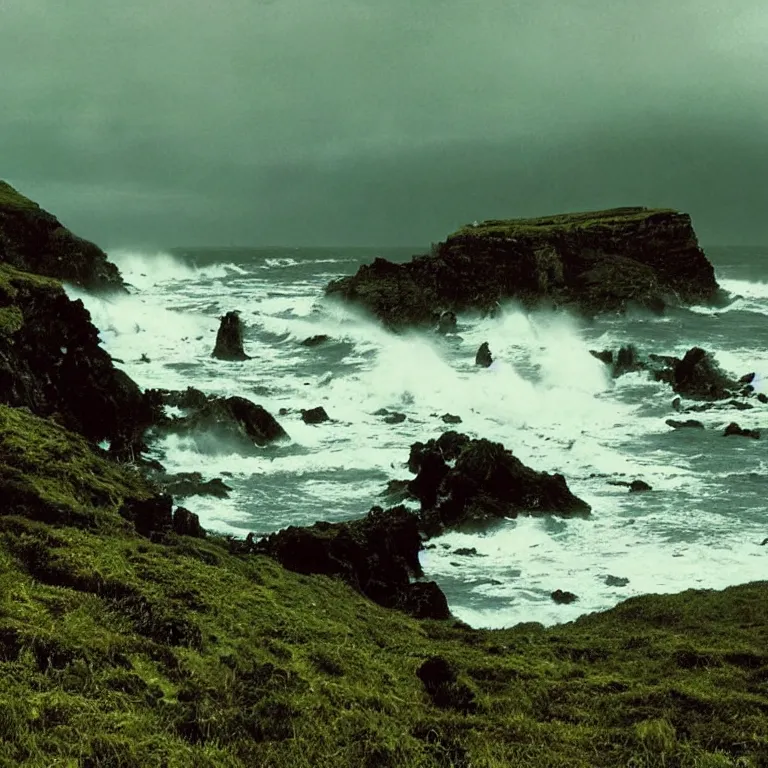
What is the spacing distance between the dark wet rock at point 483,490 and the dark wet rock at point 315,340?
3623 cm

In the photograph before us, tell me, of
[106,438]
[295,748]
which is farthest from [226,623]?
[106,438]

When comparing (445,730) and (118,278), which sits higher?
(118,278)

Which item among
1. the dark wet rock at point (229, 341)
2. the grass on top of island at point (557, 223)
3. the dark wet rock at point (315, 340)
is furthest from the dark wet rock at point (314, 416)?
the grass on top of island at point (557, 223)

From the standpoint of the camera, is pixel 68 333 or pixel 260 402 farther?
pixel 260 402

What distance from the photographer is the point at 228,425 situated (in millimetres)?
34469

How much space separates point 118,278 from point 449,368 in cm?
4730

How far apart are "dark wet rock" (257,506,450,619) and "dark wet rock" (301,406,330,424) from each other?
751 inches

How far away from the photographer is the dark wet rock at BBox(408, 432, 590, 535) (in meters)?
25.8

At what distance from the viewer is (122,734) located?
23.7ft

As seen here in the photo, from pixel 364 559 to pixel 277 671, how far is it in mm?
9706

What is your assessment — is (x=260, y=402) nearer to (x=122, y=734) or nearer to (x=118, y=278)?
(x=122, y=734)

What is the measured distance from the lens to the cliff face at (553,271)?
75.6 meters

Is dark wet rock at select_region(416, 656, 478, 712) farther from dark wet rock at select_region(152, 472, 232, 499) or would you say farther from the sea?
dark wet rock at select_region(152, 472, 232, 499)

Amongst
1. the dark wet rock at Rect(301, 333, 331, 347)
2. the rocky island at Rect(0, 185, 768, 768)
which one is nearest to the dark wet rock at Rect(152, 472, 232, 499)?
the rocky island at Rect(0, 185, 768, 768)
